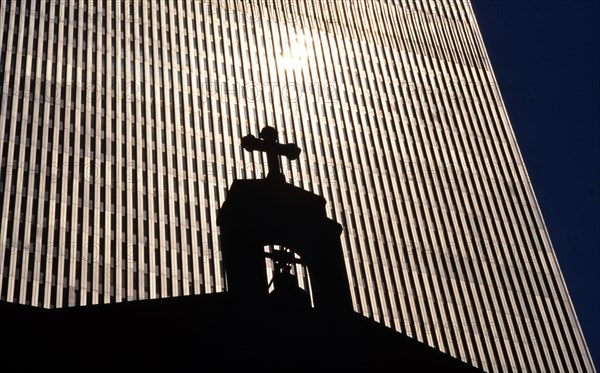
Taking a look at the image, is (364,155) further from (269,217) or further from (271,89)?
(269,217)

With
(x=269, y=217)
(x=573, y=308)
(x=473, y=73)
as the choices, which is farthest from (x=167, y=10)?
(x=269, y=217)

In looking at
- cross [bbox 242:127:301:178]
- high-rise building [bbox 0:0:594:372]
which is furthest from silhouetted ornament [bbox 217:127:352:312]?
high-rise building [bbox 0:0:594:372]

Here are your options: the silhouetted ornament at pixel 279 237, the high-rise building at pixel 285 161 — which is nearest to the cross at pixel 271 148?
the silhouetted ornament at pixel 279 237

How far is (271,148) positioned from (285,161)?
263 feet

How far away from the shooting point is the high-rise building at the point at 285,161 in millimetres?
85188

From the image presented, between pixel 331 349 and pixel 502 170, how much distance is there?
347 feet

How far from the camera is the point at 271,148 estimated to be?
1841cm

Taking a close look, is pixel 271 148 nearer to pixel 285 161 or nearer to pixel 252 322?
pixel 252 322

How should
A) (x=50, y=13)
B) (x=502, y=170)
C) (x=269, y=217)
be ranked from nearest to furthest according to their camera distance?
1. (x=269, y=217)
2. (x=50, y=13)
3. (x=502, y=170)

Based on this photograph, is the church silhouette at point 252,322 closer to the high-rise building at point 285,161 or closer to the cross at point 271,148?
the cross at point 271,148

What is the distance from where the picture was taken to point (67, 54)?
321 feet

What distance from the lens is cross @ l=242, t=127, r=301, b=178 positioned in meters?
18.1

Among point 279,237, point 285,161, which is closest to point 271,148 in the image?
point 279,237

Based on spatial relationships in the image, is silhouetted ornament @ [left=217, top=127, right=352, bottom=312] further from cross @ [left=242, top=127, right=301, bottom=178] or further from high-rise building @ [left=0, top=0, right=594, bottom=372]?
high-rise building @ [left=0, top=0, right=594, bottom=372]
